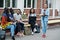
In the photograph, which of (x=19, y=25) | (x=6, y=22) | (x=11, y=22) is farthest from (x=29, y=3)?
(x=6, y=22)

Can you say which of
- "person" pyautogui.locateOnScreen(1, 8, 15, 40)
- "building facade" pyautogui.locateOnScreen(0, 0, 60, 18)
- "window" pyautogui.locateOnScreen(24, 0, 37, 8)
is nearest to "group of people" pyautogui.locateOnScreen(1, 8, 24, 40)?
"person" pyautogui.locateOnScreen(1, 8, 15, 40)

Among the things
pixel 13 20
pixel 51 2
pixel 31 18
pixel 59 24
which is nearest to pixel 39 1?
pixel 51 2

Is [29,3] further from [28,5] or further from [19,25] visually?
[19,25]

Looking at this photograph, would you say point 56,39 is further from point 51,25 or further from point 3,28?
point 51,25

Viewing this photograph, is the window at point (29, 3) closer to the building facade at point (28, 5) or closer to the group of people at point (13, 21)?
the building facade at point (28, 5)

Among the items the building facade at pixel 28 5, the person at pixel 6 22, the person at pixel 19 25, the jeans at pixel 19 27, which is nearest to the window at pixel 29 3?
the building facade at pixel 28 5

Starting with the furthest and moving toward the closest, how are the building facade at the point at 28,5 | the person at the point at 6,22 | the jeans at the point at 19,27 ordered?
the building facade at the point at 28,5, the jeans at the point at 19,27, the person at the point at 6,22

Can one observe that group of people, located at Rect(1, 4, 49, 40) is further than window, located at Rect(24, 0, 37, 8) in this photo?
No

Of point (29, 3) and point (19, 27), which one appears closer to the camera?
point (19, 27)

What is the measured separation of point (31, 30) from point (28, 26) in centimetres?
31

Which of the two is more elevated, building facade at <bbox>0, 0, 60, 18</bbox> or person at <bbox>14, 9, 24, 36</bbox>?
building facade at <bbox>0, 0, 60, 18</bbox>

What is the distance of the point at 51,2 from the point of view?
109 feet

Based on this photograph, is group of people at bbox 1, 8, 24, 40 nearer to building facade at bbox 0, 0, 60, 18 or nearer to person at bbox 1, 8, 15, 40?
person at bbox 1, 8, 15, 40

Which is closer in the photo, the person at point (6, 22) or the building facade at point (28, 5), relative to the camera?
the person at point (6, 22)
